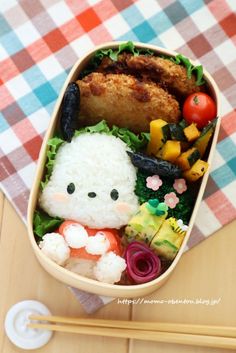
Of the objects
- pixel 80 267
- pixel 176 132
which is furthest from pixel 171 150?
pixel 80 267

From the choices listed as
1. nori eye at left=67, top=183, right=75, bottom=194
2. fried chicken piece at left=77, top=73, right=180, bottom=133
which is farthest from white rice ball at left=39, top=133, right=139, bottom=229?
fried chicken piece at left=77, top=73, right=180, bottom=133

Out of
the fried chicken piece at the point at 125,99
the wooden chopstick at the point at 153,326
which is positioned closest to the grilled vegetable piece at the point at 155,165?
the fried chicken piece at the point at 125,99

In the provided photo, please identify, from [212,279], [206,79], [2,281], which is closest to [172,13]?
[206,79]

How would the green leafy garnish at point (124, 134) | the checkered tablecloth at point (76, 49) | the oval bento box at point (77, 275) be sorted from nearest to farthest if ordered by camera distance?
1. the oval bento box at point (77, 275)
2. the green leafy garnish at point (124, 134)
3. the checkered tablecloth at point (76, 49)

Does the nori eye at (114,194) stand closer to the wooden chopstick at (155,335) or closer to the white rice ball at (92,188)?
the white rice ball at (92,188)

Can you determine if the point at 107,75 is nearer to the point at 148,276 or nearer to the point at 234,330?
the point at 148,276

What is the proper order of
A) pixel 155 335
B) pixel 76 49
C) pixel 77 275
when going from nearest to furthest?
pixel 77 275
pixel 155 335
pixel 76 49

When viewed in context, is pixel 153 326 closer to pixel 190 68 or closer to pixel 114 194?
pixel 114 194
